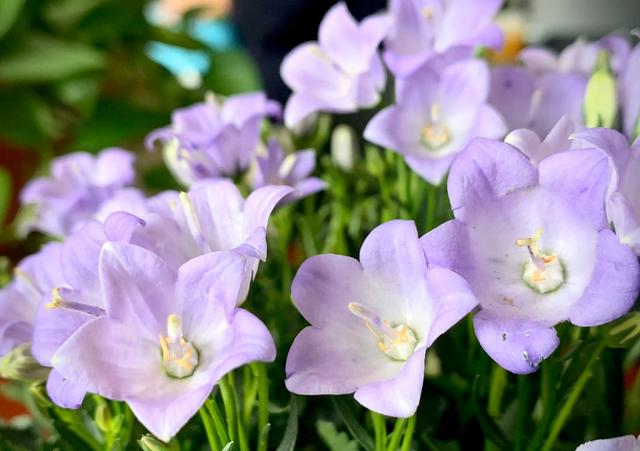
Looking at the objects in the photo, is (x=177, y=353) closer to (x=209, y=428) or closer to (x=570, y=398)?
(x=209, y=428)

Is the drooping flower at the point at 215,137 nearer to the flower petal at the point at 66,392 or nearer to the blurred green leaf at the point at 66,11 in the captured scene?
the flower petal at the point at 66,392

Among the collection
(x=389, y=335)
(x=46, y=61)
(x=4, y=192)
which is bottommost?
(x=4, y=192)

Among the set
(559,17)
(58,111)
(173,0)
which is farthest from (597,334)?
(173,0)

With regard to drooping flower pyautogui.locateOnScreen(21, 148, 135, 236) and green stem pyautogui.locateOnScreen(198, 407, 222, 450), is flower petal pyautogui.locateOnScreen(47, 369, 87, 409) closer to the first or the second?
green stem pyautogui.locateOnScreen(198, 407, 222, 450)

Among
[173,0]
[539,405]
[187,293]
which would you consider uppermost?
[187,293]

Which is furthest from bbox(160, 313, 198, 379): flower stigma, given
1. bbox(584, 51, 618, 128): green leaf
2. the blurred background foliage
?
the blurred background foliage

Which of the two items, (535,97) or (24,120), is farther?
(24,120)

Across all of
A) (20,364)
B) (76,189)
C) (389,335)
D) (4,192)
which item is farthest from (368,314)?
(4,192)

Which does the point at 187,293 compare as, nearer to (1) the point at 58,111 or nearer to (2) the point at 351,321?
(2) the point at 351,321
